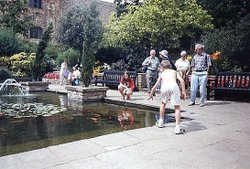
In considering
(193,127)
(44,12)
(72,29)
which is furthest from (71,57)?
(193,127)

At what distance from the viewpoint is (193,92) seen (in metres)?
10.0

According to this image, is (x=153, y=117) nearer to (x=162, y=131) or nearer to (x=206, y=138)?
(x=162, y=131)

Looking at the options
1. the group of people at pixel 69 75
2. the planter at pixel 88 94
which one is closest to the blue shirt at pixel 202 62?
the planter at pixel 88 94

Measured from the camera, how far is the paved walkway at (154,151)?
4.43 m

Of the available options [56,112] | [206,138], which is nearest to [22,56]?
[56,112]

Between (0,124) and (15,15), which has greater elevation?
(15,15)

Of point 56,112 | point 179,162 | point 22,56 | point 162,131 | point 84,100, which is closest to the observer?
point 179,162

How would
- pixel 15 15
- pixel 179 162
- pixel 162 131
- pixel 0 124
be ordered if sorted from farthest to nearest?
pixel 15 15 < pixel 0 124 < pixel 162 131 < pixel 179 162

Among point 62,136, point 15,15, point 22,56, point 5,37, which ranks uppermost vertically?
point 15,15

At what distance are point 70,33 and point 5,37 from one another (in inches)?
226

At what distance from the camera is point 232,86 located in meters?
11.1

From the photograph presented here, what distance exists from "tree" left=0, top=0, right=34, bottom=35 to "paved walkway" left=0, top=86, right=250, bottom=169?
93.0 feet

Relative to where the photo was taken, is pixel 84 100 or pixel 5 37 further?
pixel 5 37

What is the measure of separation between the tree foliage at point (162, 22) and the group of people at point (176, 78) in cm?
583
